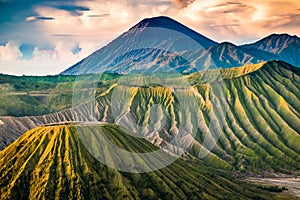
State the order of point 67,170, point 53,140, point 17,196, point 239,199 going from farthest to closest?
point 239,199 → point 53,140 → point 67,170 → point 17,196

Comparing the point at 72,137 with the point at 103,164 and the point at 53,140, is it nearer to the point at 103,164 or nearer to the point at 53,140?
the point at 53,140

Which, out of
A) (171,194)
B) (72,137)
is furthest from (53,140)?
(171,194)

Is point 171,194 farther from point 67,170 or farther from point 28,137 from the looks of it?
point 28,137

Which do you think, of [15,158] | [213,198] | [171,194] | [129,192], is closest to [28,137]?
[15,158]

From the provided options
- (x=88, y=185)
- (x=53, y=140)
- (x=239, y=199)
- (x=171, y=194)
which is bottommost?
(x=239, y=199)

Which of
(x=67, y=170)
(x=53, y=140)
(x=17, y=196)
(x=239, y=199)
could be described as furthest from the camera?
(x=239, y=199)

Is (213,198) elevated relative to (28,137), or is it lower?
lower

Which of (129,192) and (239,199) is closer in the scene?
(129,192)
